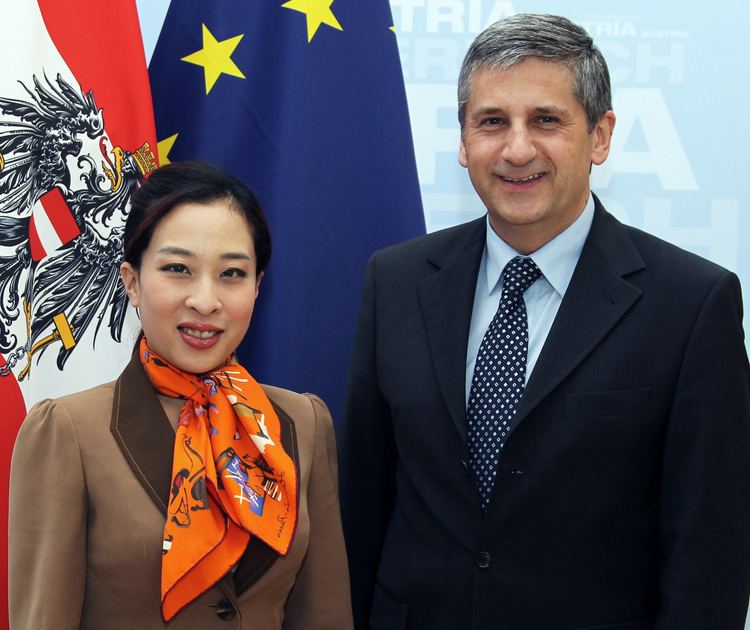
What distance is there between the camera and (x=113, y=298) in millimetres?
2168

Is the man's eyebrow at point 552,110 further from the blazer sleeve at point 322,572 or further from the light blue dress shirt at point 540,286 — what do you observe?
the blazer sleeve at point 322,572

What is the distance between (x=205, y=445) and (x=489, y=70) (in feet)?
2.79

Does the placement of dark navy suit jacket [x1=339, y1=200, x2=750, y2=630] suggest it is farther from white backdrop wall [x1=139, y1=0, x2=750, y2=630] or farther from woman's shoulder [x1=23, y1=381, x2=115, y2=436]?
white backdrop wall [x1=139, y1=0, x2=750, y2=630]

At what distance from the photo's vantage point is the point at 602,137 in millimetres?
1781

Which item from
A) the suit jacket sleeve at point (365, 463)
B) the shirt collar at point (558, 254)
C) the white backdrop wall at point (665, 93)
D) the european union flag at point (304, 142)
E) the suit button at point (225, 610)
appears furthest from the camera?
the white backdrop wall at point (665, 93)

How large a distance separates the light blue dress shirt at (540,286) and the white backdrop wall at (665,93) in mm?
1054

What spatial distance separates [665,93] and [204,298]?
177 centimetres

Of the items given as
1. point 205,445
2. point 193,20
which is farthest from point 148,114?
point 205,445

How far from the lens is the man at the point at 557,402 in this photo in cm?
160

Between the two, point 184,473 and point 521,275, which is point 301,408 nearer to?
point 184,473

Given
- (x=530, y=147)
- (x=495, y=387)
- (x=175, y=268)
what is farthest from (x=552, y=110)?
(x=175, y=268)

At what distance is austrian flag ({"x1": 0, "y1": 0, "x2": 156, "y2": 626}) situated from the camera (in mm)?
2016

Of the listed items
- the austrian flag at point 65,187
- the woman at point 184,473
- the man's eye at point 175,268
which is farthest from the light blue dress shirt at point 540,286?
the austrian flag at point 65,187

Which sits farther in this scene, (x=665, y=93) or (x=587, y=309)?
(x=665, y=93)
